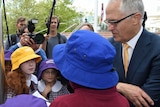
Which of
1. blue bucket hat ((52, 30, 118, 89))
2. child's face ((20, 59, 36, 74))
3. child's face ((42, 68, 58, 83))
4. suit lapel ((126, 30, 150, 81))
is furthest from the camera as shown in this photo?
child's face ((42, 68, 58, 83))

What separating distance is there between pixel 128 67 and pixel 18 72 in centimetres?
123

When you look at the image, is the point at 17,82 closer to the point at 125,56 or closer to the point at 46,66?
the point at 46,66

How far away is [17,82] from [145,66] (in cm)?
126

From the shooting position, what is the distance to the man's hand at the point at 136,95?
1664 millimetres

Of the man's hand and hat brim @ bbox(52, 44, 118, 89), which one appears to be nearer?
hat brim @ bbox(52, 44, 118, 89)

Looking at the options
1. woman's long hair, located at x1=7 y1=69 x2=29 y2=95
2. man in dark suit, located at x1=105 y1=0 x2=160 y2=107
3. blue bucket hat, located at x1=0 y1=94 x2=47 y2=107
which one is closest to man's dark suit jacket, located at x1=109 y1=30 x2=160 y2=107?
man in dark suit, located at x1=105 y1=0 x2=160 y2=107

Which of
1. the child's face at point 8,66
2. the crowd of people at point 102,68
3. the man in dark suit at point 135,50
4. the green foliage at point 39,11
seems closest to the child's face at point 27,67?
the crowd of people at point 102,68

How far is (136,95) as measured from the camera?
5.46 ft

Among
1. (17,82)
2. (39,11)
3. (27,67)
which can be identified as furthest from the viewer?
(39,11)

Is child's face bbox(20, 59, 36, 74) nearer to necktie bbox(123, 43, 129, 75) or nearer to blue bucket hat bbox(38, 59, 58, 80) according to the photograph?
blue bucket hat bbox(38, 59, 58, 80)

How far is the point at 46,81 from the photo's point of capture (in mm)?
2885

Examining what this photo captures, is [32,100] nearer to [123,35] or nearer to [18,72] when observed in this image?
[123,35]

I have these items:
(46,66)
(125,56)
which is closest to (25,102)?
(125,56)

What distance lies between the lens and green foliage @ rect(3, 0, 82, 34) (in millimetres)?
20141
